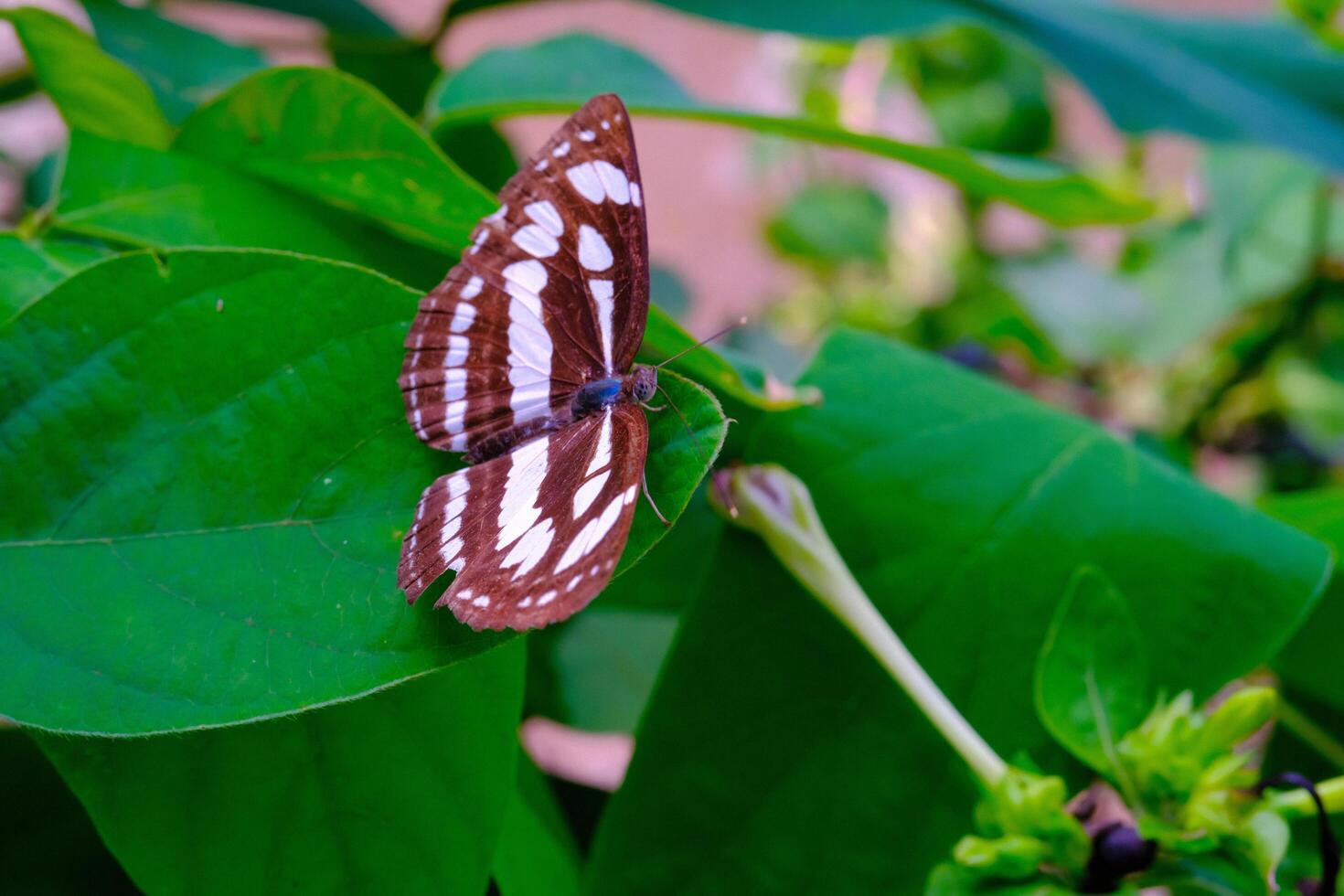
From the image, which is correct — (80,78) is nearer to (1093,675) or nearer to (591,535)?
(591,535)

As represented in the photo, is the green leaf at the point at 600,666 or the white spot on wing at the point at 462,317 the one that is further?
the green leaf at the point at 600,666

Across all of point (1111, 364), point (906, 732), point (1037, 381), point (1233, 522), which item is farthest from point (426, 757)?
point (1111, 364)

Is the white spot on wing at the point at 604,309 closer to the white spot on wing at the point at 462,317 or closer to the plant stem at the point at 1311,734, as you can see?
the white spot on wing at the point at 462,317

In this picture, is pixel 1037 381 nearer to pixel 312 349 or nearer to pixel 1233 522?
pixel 1233 522

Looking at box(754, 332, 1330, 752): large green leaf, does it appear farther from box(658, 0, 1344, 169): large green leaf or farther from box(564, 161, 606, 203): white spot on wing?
box(658, 0, 1344, 169): large green leaf

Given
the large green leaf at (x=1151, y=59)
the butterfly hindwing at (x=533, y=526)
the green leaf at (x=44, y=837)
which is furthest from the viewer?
the large green leaf at (x=1151, y=59)

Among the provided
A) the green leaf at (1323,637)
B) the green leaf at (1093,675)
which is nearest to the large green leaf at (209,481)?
the green leaf at (1093,675)
